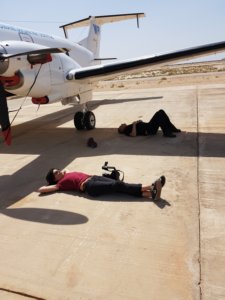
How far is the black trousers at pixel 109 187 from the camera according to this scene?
5.16 metres

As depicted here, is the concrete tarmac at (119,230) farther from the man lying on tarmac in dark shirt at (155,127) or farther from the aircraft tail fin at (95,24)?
the aircraft tail fin at (95,24)

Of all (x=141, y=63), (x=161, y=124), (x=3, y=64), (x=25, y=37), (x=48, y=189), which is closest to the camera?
(x=48, y=189)

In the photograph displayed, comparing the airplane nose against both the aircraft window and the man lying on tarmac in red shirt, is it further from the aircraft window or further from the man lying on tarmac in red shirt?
the aircraft window

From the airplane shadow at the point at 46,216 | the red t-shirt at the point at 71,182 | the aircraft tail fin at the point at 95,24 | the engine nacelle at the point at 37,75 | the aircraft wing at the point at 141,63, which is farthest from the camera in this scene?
the aircraft tail fin at the point at 95,24

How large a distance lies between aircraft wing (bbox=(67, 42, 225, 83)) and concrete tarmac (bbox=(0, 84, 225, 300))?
257 cm

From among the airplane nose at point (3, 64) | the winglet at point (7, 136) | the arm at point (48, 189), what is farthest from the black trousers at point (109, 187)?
the airplane nose at point (3, 64)

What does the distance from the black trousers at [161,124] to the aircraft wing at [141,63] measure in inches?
64.5

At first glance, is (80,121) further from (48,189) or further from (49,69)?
(48,189)

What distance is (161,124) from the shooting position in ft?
30.1

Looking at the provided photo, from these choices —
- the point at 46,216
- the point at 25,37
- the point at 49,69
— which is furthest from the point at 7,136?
the point at 25,37

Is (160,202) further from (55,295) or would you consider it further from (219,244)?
(55,295)

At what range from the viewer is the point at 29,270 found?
351cm

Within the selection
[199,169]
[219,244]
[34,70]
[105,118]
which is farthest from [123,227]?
[105,118]

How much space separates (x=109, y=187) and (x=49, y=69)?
5.03 metres
